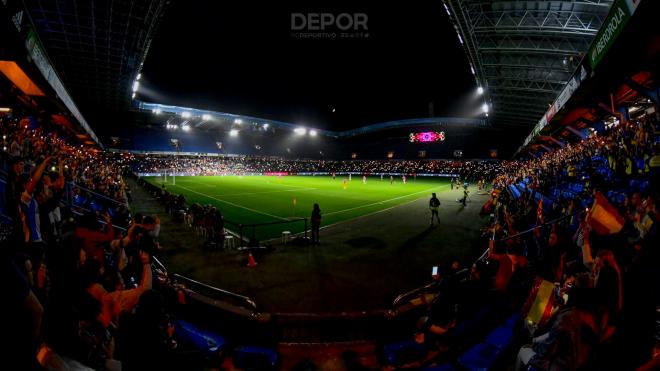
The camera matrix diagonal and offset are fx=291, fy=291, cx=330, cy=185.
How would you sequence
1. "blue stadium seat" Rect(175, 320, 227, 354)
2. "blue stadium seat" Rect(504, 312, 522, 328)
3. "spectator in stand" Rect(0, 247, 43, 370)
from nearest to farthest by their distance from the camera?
"spectator in stand" Rect(0, 247, 43, 370) < "blue stadium seat" Rect(504, 312, 522, 328) < "blue stadium seat" Rect(175, 320, 227, 354)

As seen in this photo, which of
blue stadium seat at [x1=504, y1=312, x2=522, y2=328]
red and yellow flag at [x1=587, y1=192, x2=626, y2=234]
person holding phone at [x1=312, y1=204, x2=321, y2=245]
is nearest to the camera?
red and yellow flag at [x1=587, y1=192, x2=626, y2=234]

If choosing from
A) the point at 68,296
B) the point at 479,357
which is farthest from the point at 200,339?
the point at 479,357

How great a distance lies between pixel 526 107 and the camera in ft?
96.9

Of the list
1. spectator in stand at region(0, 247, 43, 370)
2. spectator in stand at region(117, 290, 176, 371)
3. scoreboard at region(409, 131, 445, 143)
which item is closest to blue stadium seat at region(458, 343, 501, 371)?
spectator in stand at region(117, 290, 176, 371)

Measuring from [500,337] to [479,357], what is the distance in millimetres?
719

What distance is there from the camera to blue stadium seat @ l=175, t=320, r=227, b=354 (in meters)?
4.92

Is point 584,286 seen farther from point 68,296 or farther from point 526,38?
point 526,38

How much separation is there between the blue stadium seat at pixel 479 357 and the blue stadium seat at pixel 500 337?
0.12 metres

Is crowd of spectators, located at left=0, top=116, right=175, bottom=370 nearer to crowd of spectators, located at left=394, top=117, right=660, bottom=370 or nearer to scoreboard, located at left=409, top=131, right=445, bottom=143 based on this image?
crowd of spectators, located at left=394, top=117, right=660, bottom=370

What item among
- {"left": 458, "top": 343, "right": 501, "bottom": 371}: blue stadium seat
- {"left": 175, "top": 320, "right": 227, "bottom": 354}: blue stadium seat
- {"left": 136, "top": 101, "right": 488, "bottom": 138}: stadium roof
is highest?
{"left": 136, "top": 101, "right": 488, "bottom": 138}: stadium roof

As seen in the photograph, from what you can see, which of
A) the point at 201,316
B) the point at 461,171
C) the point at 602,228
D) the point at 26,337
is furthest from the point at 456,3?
the point at 461,171

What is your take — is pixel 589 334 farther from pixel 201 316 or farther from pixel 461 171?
pixel 461 171

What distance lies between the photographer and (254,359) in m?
4.78

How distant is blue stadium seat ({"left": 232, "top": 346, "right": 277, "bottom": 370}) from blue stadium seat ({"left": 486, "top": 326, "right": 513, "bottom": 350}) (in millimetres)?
3391
